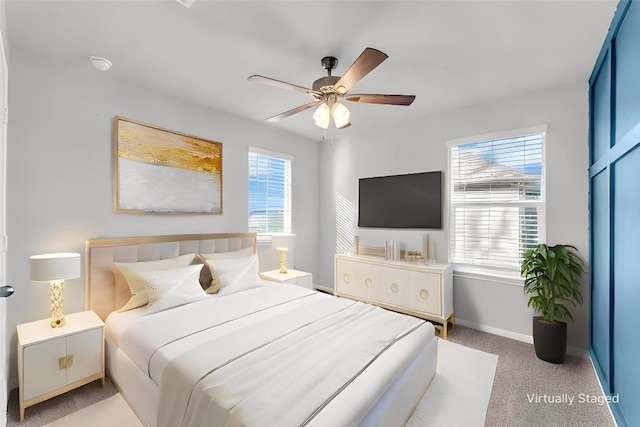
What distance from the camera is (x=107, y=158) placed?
8.88 feet

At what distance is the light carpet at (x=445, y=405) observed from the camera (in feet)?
6.26

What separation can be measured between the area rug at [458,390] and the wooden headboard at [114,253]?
8.53 ft

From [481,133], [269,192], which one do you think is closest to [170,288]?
[269,192]

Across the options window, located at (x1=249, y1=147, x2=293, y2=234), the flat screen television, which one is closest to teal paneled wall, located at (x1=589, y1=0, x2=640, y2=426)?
the flat screen television

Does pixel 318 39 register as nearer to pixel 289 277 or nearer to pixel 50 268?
pixel 50 268

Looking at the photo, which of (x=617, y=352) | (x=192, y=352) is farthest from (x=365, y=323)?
(x=617, y=352)

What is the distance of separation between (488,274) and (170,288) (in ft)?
10.9

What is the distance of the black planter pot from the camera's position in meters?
2.62

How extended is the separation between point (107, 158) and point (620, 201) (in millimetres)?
4016

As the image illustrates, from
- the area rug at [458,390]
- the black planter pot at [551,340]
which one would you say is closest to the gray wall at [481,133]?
the black planter pot at [551,340]

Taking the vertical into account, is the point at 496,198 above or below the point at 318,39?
below

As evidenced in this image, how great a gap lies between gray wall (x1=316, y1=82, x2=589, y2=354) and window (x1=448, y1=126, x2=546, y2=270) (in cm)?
Result: 11

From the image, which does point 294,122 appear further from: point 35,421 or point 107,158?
point 35,421

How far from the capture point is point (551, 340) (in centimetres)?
264
